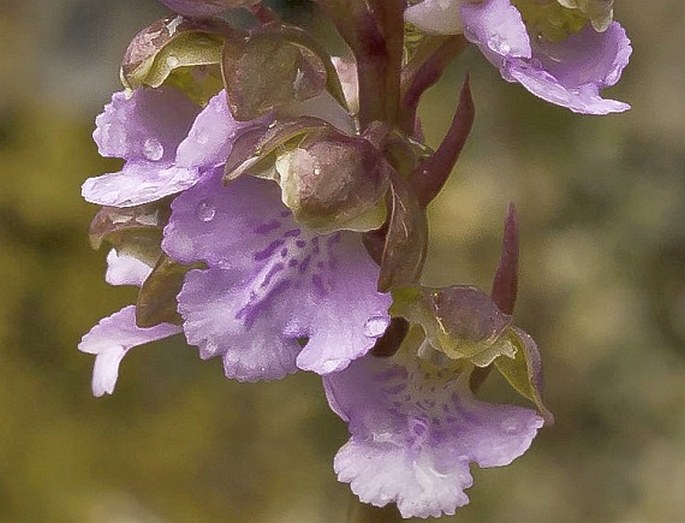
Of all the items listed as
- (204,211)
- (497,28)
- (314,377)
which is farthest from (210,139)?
(314,377)

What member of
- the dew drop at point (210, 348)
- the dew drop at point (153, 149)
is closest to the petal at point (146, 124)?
the dew drop at point (153, 149)

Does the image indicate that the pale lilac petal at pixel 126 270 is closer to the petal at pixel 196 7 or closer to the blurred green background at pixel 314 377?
the petal at pixel 196 7

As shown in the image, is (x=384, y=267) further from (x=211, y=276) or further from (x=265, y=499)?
(x=265, y=499)

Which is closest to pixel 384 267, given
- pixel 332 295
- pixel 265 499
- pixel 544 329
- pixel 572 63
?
pixel 332 295

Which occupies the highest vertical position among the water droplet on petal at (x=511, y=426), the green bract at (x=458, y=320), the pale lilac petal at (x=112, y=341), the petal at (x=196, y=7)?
the petal at (x=196, y=7)

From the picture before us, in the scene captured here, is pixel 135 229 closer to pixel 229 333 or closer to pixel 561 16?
pixel 229 333

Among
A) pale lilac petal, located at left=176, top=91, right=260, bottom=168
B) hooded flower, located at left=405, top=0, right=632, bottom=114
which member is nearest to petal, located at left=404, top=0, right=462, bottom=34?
hooded flower, located at left=405, top=0, right=632, bottom=114
